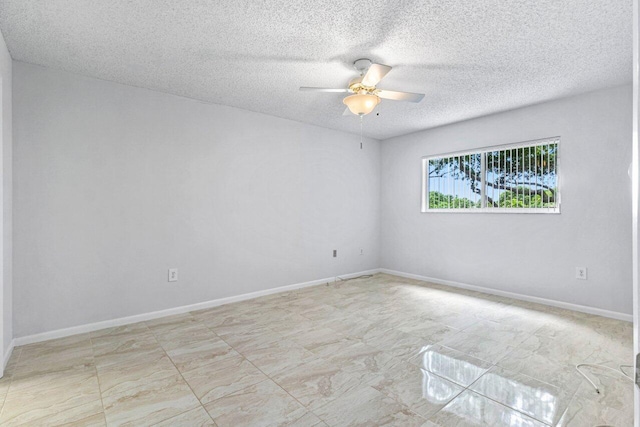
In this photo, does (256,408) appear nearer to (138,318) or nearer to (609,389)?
(138,318)

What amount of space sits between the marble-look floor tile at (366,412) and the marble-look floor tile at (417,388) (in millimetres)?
57

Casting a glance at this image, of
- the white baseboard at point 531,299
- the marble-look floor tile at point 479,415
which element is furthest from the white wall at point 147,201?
the marble-look floor tile at point 479,415

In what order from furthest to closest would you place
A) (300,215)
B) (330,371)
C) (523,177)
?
1. (300,215)
2. (523,177)
3. (330,371)

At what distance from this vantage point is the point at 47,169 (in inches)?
107

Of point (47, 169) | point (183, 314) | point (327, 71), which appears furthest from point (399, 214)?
point (47, 169)

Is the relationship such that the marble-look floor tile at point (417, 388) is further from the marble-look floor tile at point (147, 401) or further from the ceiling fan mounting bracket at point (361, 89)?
the ceiling fan mounting bracket at point (361, 89)

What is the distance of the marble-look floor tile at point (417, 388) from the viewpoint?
5.89 ft

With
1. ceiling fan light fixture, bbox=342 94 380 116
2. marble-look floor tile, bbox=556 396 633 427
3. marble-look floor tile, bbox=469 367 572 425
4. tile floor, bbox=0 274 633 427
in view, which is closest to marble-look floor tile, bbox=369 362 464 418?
tile floor, bbox=0 274 633 427

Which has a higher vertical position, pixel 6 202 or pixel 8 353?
pixel 6 202

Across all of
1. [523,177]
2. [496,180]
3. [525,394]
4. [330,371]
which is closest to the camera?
[525,394]

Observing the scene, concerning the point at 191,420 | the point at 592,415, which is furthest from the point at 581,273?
the point at 191,420

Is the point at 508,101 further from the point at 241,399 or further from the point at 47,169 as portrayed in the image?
the point at 47,169

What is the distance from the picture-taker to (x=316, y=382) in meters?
2.04

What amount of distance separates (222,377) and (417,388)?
50.1 inches
